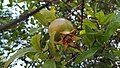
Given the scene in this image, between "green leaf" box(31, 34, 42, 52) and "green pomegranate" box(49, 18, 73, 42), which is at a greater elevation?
"green pomegranate" box(49, 18, 73, 42)

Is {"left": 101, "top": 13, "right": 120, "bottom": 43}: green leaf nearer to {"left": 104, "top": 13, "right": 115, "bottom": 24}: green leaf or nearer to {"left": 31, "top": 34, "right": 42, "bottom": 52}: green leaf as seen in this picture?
{"left": 104, "top": 13, "right": 115, "bottom": 24}: green leaf

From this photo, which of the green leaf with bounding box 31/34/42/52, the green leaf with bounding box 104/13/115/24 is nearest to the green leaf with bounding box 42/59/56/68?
the green leaf with bounding box 31/34/42/52

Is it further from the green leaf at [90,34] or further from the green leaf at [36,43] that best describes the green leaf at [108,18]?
the green leaf at [36,43]

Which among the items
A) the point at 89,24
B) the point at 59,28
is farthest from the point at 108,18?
the point at 59,28

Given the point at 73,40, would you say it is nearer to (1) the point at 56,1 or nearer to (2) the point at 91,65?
(1) the point at 56,1

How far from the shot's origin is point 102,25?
906 millimetres

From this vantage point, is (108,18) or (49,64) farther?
(108,18)

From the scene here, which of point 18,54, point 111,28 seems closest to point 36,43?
point 18,54

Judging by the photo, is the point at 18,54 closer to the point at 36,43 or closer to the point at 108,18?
the point at 36,43

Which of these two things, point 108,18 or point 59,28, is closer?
point 59,28

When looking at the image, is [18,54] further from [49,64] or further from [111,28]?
[111,28]

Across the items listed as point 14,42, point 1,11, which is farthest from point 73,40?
point 1,11

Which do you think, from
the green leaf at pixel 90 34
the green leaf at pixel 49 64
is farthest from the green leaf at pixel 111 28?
the green leaf at pixel 49 64

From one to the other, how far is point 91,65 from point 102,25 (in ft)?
4.71
